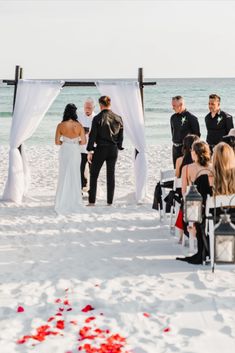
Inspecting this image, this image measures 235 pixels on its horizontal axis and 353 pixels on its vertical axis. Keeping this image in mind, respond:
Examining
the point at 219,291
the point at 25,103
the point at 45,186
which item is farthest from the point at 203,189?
the point at 45,186

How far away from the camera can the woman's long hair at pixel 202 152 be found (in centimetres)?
557

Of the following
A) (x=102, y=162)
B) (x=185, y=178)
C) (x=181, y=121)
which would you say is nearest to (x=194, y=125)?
(x=181, y=121)

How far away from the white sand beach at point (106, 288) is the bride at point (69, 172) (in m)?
0.29

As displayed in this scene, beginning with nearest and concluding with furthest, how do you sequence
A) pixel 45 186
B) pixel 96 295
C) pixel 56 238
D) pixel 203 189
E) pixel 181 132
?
pixel 96 295 < pixel 203 189 < pixel 56 238 < pixel 181 132 < pixel 45 186

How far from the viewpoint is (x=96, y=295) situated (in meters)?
4.75

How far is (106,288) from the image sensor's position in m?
4.94

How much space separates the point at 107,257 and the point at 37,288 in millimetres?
1245

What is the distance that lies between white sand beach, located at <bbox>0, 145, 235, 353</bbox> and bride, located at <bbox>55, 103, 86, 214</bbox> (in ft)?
0.97

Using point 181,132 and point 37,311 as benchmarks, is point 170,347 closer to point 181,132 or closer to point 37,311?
point 37,311

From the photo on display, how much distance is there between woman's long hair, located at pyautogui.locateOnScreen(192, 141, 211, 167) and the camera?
5.57 metres

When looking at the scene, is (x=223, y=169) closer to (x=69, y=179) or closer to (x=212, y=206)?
(x=212, y=206)

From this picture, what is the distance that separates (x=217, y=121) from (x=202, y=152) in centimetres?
268

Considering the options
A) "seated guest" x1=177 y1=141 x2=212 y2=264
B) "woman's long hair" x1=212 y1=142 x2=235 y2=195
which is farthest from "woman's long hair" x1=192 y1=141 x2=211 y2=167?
"woman's long hair" x1=212 y1=142 x2=235 y2=195

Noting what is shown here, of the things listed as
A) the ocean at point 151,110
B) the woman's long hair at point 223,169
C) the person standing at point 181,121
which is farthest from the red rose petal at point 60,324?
the ocean at point 151,110
